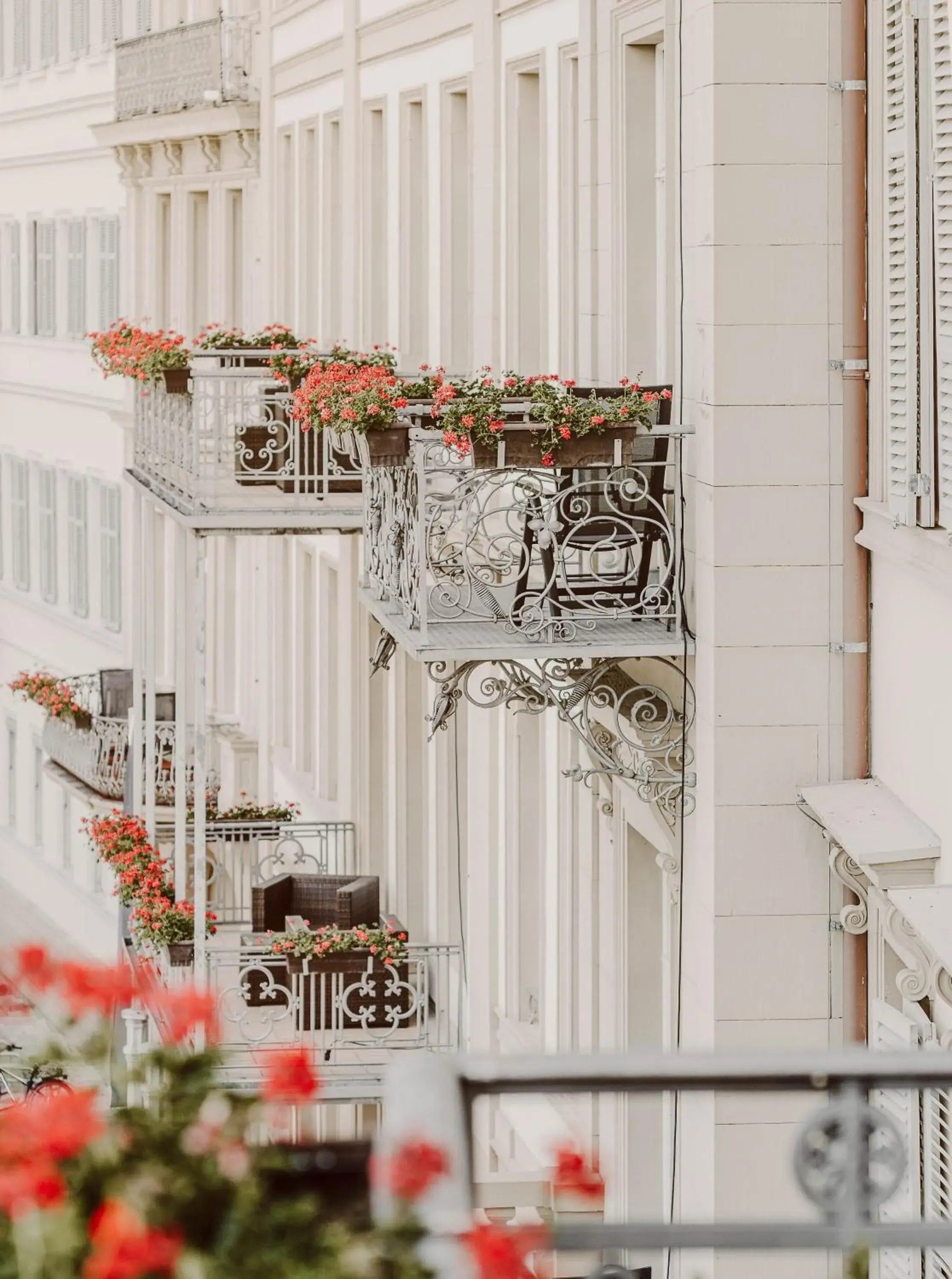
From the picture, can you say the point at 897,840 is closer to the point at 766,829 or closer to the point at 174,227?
the point at 766,829

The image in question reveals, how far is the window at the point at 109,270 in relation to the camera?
1247 inches

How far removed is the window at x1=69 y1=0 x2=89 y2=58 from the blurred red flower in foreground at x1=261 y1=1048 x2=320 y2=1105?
1237 inches

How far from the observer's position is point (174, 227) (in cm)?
2859

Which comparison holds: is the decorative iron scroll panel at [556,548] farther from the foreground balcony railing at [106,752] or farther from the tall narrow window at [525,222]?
the foreground balcony railing at [106,752]

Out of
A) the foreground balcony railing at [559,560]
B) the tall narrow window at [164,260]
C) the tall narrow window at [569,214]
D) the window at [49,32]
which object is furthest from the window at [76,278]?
the foreground balcony railing at [559,560]

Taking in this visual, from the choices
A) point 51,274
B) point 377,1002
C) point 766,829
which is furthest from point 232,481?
point 51,274

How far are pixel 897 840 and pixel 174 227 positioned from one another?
20724mm

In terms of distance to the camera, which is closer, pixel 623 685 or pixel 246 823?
pixel 623 685

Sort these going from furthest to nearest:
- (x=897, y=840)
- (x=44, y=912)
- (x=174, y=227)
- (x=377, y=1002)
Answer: (x=44, y=912), (x=174, y=227), (x=377, y=1002), (x=897, y=840)

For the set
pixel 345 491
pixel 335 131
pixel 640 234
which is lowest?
pixel 345 491

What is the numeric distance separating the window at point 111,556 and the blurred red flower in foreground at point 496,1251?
28524 mm

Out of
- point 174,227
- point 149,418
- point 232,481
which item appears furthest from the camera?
point 174,227

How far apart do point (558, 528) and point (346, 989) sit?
5.90m

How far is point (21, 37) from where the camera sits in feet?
123
